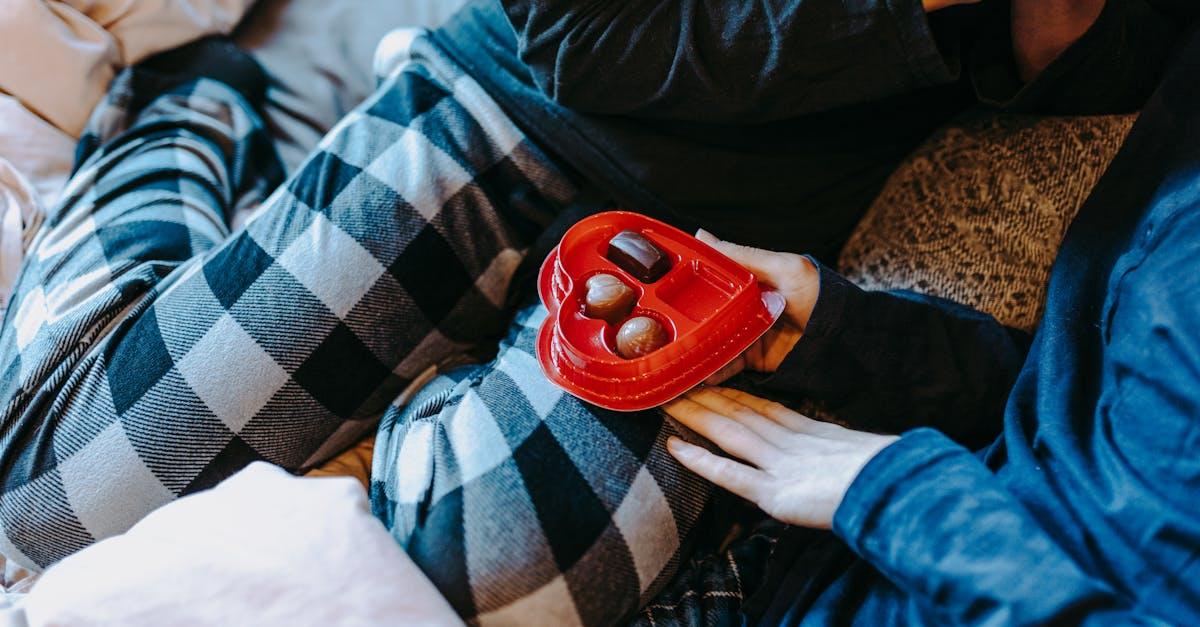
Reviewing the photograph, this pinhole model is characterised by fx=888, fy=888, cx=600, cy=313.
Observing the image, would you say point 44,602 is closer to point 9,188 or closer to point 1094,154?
point 9,188

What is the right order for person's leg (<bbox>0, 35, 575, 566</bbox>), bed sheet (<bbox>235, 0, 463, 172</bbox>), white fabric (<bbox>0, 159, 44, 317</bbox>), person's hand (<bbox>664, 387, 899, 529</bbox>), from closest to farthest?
person's hand (<bbox>664, 387, 899, 529</bbox>) < person's leg (<bbox>0, 35, 575, 566</bbox>) < white fabric (<bbox>0, 159, 44, 317</bbox>) < bed sheet (<bbox>235, 0, 463, 172</bbox>)

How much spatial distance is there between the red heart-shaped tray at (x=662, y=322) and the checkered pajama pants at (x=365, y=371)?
0.11ft

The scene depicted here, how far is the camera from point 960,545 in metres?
0.55

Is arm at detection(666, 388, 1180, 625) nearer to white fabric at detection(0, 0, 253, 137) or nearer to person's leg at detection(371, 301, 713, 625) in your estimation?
person's leg at detection(371, 301, 713, 625)

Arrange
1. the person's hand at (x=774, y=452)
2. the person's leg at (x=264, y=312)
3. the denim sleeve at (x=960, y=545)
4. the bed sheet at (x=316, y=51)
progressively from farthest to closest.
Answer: the bed sheet at (x=316, y=51), the person's leg at (x=264, y=312), the person's hand at (x=774, y=452), the denim sleeve at (x=960, y=545)

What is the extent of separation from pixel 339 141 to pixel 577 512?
42cm

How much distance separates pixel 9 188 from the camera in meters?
0.93

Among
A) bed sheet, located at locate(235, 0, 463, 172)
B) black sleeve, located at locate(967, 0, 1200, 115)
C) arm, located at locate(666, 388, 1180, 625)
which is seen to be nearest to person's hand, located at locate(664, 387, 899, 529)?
arm, located at locate(666, 388, 1180, 625)

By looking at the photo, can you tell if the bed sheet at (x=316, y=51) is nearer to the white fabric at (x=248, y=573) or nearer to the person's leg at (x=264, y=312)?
the person's leg at (x=264, y=312)

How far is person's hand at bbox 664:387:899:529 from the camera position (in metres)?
0.63

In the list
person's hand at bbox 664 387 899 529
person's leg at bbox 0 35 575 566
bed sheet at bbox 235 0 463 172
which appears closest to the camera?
person's hand at bbox 664 387 899 529

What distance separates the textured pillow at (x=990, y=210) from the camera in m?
0.79

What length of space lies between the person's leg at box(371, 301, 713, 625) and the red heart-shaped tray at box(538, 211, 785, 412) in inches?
1.3

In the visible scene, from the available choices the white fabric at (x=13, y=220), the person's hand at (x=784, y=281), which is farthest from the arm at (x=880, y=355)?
the white fabric at (x=13, y=220)
